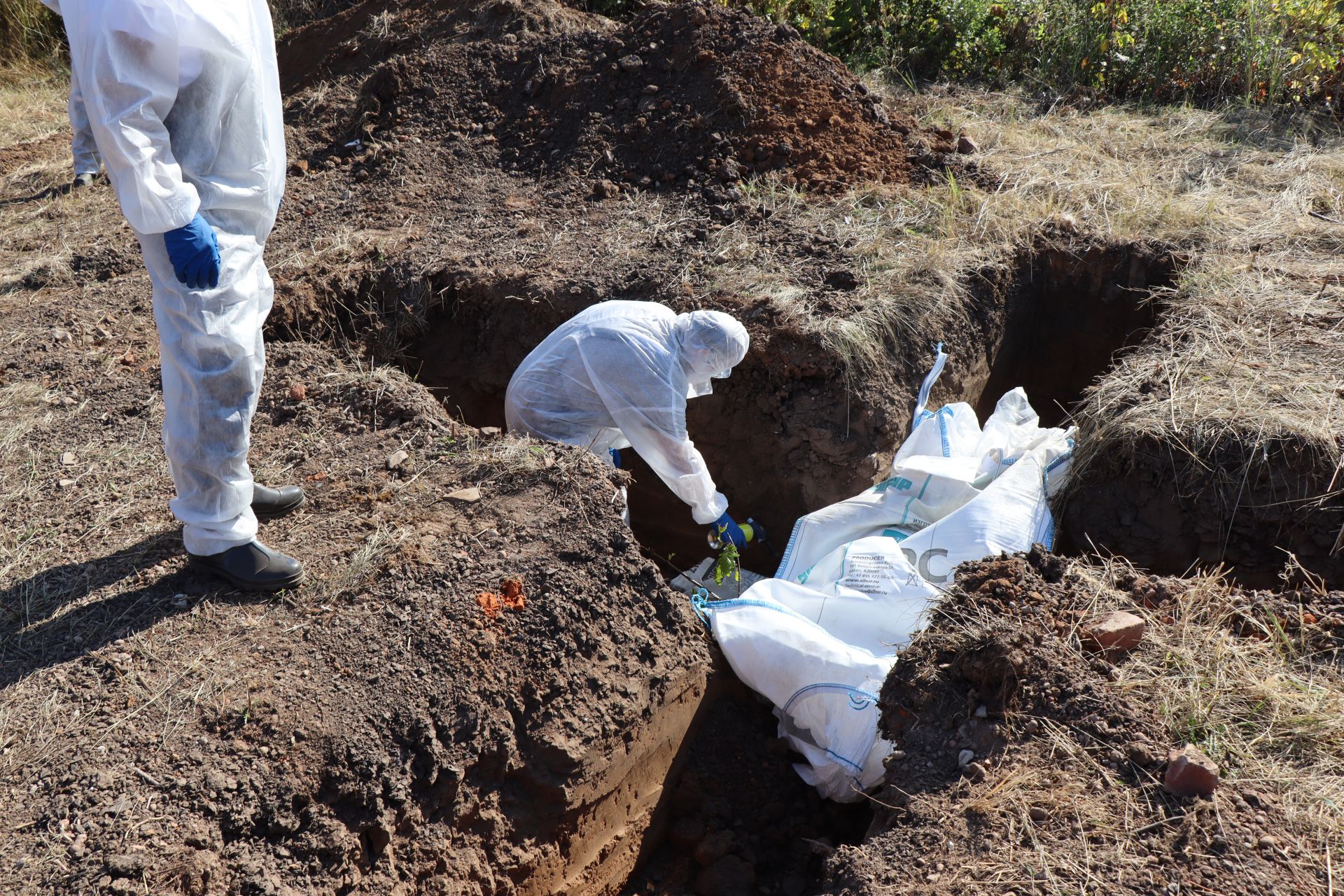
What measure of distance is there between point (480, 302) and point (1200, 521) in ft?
10.8

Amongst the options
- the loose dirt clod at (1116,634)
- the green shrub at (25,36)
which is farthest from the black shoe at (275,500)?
the green shrub at (25,36)

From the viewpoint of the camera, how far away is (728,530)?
3.88m

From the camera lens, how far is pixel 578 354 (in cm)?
370

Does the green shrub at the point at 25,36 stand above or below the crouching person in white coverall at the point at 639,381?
below

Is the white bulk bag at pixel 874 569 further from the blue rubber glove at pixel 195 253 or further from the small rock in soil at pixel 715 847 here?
the blue rubber glove at pixel 195 253

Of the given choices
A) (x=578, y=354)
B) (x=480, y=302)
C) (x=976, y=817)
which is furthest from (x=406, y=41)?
(x=976, y=817)

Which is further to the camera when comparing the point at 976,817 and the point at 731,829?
the point at 731,829

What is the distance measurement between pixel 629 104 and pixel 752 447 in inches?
101

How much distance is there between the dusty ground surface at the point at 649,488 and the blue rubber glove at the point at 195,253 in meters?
0.94

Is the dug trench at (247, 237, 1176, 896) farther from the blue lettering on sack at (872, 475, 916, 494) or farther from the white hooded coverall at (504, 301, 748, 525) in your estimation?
the white hooded coverall at (504, 301, 748, 525)

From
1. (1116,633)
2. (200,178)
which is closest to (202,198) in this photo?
(200,178)

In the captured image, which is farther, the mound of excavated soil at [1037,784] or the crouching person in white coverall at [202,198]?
the crouching person in white coverall at [202,198]

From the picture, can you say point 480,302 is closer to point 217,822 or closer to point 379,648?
point 379,648

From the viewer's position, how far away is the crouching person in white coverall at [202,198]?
2.20 meters
